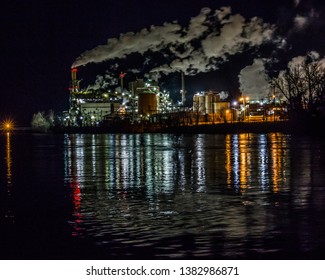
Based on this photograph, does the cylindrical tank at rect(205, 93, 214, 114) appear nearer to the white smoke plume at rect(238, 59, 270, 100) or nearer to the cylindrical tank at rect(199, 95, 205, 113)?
the cylindrical tank at rect(199, 95, 205, 113)

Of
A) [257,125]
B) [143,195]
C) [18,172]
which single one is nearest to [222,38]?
[257,125]

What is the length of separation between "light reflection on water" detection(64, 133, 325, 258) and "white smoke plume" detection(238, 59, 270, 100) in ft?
283

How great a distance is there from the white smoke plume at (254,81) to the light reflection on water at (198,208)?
283ft

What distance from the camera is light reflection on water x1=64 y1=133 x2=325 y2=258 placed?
10.6 m

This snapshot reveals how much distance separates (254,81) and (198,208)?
4079 inches

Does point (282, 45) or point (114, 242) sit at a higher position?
point (282, 45)

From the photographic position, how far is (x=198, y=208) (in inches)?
570

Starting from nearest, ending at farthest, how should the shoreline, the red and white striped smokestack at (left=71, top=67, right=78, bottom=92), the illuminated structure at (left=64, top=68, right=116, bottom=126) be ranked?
the shoreline < the red and white striped smokestack at (left=71, top=67, right=78, bottom=92) < the illuminated structure at (left=64, top=68, right=116, bottom=126)

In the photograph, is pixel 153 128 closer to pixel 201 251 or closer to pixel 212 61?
pixel 212 61

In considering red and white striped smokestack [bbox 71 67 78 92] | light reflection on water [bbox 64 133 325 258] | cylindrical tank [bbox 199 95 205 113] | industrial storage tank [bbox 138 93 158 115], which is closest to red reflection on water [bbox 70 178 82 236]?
light reflection on water [bbox 64 133 325 258]

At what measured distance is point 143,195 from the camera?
17.1 m

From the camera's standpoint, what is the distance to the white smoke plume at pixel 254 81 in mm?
111188

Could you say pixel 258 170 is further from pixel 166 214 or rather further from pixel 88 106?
pixel 88 106
